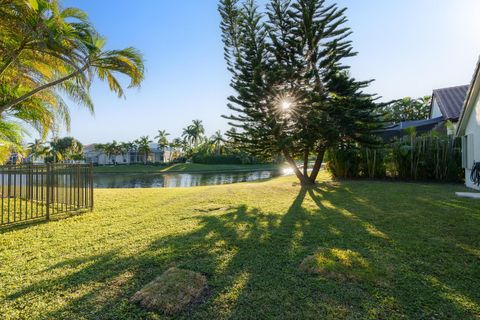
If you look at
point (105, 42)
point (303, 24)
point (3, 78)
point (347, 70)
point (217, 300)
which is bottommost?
point (217, 300)

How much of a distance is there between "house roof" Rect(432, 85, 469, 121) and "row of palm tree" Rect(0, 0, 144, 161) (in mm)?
13758

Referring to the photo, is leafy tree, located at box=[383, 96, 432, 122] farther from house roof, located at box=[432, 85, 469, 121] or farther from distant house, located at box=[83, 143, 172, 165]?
distant house, located at box=[83, 143, 172, 165]

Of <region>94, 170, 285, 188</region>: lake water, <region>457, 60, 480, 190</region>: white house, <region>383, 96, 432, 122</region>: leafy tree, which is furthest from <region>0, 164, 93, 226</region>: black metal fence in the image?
<region>383, 96, 432, 122</region>: leafy tree

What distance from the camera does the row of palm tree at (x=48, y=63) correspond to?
4.29m

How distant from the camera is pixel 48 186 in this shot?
15.5 feet

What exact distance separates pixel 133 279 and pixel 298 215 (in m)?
3.20

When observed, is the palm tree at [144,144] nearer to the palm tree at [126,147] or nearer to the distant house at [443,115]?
the palm tree at [126,147]

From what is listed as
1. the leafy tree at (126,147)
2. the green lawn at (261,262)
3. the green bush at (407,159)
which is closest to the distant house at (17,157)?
the green lawn at (261,262)

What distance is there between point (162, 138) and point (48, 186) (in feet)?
166

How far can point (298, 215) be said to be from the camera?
15.9ft

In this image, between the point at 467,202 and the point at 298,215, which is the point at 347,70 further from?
the point at 298,215

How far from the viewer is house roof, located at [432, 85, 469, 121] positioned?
40.2 feet

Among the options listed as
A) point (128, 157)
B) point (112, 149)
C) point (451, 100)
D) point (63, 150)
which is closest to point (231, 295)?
point (451, 100)

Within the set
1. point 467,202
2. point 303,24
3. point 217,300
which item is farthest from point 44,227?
point 303,24
